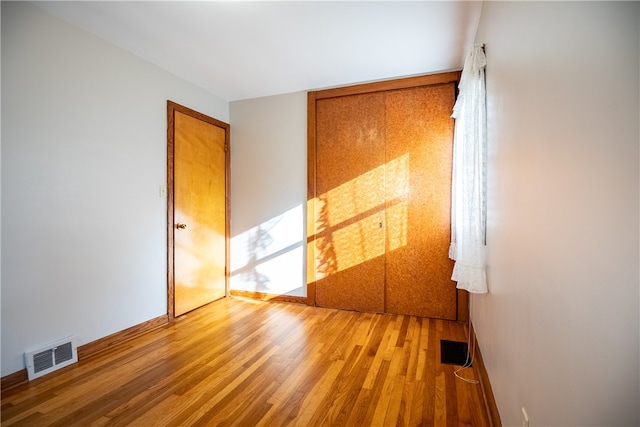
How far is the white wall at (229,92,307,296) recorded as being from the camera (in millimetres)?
3479

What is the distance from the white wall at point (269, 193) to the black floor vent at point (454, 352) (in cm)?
159

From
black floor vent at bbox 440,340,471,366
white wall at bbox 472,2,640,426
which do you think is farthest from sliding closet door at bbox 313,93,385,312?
white wall at bbox 472,2,640,426

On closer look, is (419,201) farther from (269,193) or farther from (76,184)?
(76,184)

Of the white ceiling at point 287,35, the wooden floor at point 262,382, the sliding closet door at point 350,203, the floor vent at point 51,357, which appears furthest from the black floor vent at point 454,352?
the floor vent at point 51,357

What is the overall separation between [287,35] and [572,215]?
229 cm

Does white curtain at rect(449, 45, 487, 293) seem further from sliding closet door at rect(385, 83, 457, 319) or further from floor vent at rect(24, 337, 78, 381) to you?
floor vent at rect(24, 337, 78, 381)

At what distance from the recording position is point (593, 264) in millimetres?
646

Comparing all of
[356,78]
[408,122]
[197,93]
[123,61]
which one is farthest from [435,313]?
[123,61]

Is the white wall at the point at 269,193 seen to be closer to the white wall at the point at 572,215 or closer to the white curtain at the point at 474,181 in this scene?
the white curtain at the point at 474,181

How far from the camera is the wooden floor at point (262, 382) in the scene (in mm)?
1589

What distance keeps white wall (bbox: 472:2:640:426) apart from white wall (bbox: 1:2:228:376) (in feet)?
8.92

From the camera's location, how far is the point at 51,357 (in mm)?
2053

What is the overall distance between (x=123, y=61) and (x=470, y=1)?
266cm

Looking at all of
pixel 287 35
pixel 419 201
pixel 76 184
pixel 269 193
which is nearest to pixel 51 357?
pixel 76 184
